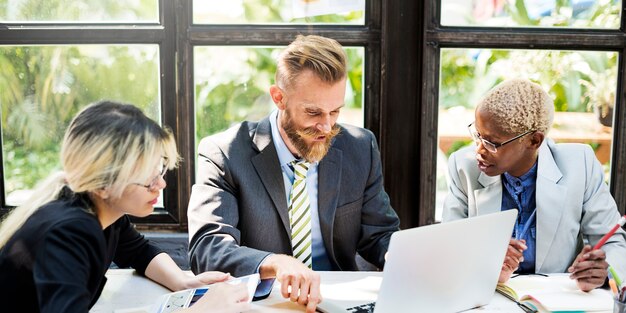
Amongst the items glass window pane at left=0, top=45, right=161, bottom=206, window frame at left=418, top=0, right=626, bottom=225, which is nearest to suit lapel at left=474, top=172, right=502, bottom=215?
window frame at left=418, top=0, right=626, bottom=225

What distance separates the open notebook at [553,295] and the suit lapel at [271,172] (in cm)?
72

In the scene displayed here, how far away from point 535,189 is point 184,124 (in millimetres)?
1450

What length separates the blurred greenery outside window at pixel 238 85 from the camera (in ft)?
9.00

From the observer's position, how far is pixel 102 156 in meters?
1.43

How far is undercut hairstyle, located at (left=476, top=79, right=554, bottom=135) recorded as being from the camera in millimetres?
2029

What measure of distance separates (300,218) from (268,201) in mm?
121

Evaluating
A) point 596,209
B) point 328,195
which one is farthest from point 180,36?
point 596,209

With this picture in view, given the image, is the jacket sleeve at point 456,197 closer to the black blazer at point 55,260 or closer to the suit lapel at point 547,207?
the suit lapel at point 547,207

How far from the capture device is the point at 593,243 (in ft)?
6.81

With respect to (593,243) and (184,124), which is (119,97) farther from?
(593,243)

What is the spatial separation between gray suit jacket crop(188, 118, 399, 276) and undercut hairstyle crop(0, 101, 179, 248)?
48 centimetres

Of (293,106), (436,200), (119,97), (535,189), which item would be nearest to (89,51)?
(119,97)

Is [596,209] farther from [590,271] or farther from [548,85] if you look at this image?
[548,85]

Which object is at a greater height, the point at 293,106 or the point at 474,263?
the point at 293,106
